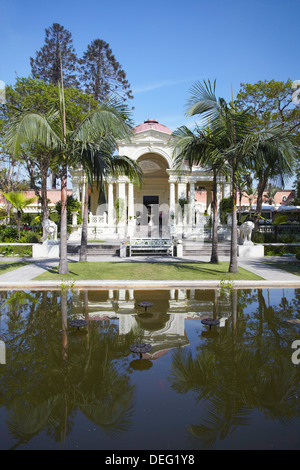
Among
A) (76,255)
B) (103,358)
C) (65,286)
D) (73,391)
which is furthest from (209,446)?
(76,255)

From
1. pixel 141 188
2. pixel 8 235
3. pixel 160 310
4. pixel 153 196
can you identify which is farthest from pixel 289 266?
pixel 153 196

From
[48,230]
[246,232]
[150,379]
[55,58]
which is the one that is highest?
[55,58]

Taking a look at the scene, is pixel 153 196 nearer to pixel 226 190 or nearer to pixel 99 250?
pixel 226 190

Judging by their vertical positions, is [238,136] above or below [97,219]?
above

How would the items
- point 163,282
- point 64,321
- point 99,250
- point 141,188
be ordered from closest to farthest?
point 64,321 < point 163,282 < point 99,250 < point 141,188

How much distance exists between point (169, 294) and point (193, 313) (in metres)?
2.13

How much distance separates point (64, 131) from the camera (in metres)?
12.5

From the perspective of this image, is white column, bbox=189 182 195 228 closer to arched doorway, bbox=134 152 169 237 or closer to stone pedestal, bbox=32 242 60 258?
arched doorway, bbox=134 152 169 237

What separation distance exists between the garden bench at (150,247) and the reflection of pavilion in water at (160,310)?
8.32 metres

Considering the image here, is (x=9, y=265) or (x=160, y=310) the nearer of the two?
(x=160, y=310)

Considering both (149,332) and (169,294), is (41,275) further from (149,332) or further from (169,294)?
(149,332)

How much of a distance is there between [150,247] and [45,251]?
596cm

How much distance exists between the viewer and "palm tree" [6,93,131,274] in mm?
10879

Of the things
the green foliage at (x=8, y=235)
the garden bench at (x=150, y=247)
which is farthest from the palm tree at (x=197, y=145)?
the green foliage at (x=8, y=235)
